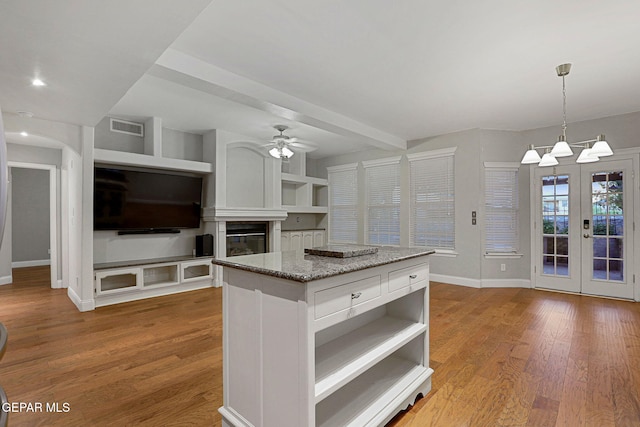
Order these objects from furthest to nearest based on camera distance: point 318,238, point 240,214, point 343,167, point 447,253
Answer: point 318,238
point 343,167
point 447,253
point 240,214

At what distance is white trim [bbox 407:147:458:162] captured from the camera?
18.5ft

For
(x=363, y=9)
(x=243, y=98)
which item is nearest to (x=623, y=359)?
(x=363, y=9)

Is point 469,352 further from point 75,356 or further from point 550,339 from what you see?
point 75,356

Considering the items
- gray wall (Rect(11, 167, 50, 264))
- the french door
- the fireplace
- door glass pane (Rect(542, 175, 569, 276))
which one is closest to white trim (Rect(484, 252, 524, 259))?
the french door

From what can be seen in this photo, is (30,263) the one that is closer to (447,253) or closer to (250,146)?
(250,146)

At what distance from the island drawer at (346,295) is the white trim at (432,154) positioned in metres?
4.46

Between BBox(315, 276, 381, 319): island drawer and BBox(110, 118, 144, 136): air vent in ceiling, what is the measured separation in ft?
15.3

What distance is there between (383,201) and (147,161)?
4.36 meters

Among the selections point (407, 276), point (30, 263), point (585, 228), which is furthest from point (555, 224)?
point (30, 263)

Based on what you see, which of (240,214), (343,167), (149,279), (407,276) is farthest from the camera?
(343,167)

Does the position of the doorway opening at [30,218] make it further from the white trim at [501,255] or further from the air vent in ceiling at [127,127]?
the white trim at [501,255]

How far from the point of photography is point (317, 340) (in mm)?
2002

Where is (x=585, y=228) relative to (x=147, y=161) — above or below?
below

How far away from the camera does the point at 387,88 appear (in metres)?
3.69
